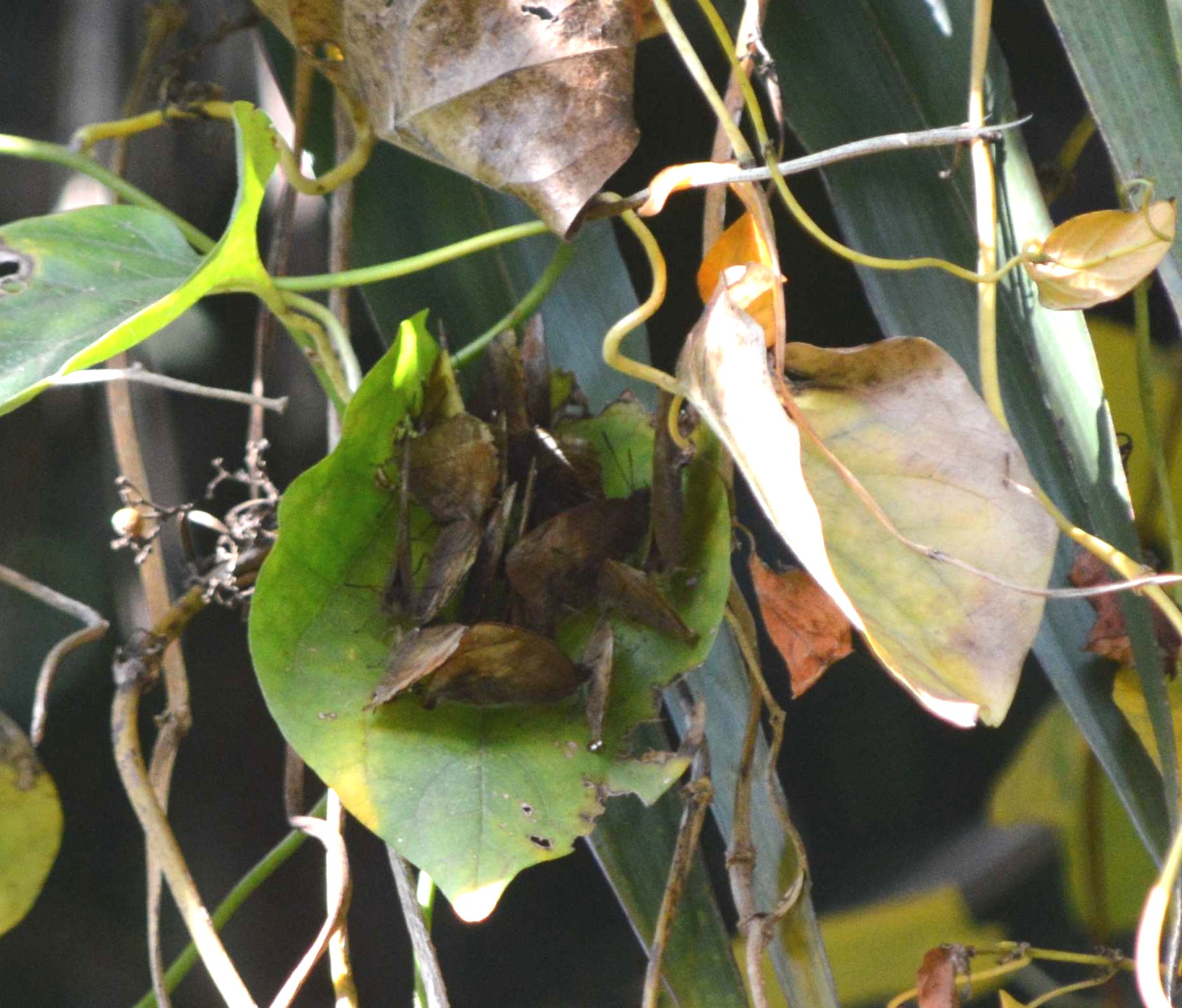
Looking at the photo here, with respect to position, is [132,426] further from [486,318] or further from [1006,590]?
[1006,590]

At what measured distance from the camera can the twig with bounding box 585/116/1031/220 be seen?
269 mm

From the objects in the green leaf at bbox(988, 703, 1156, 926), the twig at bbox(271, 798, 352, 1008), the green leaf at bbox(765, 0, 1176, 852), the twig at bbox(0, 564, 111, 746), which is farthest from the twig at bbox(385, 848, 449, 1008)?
the green leaf at bbox(988, 703, 1156, 926)

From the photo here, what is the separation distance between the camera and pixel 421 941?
336 mm

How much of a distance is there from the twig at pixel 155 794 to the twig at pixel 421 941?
2.7 inches

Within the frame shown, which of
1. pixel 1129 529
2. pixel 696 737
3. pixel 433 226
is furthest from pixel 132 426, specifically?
pixel 1129 529

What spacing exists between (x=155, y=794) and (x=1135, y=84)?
0.42 meters

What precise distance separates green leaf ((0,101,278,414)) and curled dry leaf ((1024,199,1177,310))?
243 mm

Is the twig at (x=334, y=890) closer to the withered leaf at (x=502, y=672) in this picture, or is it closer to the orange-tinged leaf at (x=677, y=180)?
the withered leaf at (x=502, y=672)

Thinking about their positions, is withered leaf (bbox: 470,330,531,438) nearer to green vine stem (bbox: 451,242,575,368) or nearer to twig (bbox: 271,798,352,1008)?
green vine stem (bbox: 451,242,575,368)

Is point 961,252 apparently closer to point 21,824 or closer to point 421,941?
point 421,941

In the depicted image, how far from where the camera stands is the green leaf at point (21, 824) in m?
0.42

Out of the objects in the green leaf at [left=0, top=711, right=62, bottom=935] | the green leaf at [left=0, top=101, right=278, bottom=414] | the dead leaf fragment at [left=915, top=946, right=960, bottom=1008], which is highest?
the green leaf at [left=0, top=101, right=278, bottom=414]

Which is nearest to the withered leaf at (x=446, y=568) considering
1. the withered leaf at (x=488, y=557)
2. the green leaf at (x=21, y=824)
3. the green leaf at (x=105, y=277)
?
the withered leaf at (x=488, y=557)

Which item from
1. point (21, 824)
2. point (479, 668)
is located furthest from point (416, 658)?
point (21, 824)
